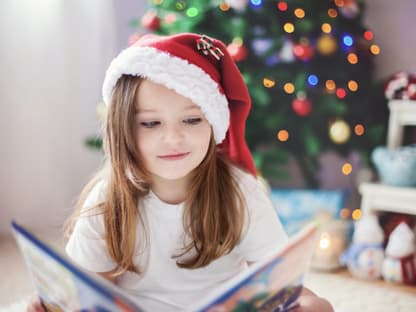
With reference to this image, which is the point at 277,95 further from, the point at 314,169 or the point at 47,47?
the point at 47,47

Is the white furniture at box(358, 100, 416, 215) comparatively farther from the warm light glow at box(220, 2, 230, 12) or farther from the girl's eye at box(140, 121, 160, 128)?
the girl's eye at box(140, 121, 160, 128)

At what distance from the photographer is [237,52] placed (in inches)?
63.0

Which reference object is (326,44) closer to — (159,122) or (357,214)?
(357,214)

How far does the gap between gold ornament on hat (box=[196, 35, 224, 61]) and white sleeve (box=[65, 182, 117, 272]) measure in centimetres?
34

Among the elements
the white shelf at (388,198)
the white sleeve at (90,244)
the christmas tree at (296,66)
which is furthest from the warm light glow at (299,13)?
the white sleeve at (90,244)

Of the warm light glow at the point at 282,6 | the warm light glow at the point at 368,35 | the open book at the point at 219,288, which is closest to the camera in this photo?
the open book at the point at 219,288

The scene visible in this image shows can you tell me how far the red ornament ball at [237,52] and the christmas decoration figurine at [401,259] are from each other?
764 millimetres

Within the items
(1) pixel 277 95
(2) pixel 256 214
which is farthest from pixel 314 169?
(2) pixel 256 214

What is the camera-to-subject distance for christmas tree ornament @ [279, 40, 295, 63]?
65.3 inches

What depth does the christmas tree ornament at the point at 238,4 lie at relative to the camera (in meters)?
1.62

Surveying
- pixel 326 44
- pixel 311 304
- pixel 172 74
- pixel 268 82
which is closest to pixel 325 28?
pixel 326 44

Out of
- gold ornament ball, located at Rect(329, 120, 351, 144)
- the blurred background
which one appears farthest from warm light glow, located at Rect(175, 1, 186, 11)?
gold ornament ball, located at Rect(329, 120, 351, 144)

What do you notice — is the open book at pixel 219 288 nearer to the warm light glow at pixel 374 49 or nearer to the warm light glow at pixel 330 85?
the warm light glow at pixel 330 85

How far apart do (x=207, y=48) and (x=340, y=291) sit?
3.35 feet
